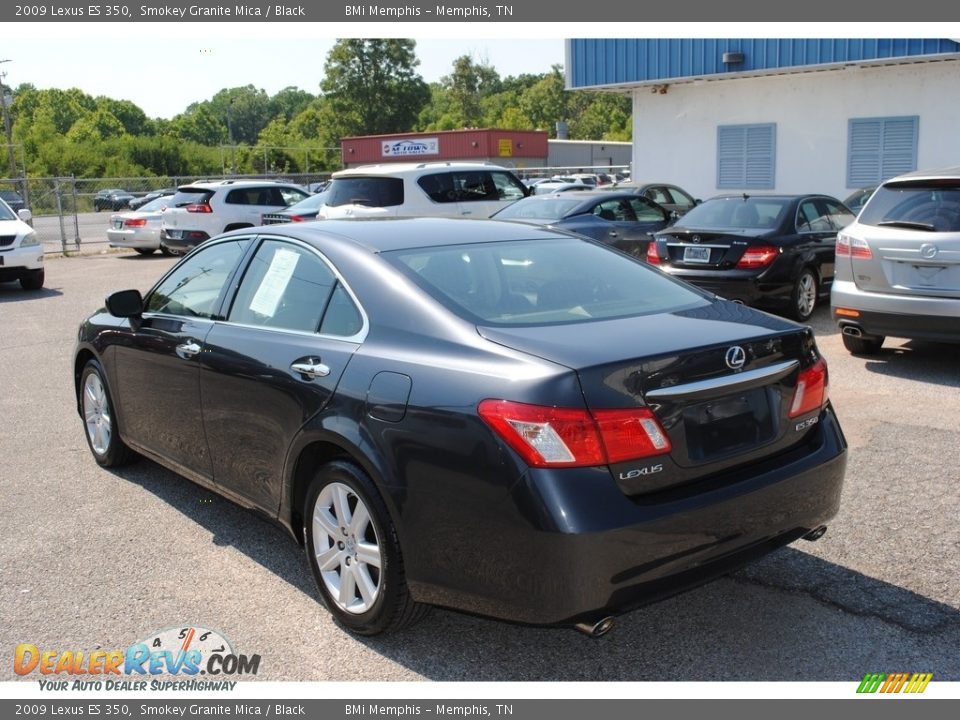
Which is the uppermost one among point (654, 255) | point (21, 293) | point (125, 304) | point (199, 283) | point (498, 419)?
point (199, 283)

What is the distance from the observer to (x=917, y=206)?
7895 millimetres

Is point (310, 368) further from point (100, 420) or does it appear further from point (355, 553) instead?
point (100, 420)

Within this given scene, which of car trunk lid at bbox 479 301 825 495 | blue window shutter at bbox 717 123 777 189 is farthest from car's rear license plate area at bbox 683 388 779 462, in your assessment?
blue window shutter at bbox 717 123 777 189

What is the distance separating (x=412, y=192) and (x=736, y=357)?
12.2m

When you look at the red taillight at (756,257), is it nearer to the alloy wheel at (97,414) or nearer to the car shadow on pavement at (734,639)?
the car shadow on pavement at (734,639)

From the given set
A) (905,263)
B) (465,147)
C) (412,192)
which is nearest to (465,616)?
(905,263)

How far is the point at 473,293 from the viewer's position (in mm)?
3869

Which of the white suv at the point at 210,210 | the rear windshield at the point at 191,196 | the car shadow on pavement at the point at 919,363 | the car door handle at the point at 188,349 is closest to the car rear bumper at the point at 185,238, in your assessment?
the white suv at the point at 210,210

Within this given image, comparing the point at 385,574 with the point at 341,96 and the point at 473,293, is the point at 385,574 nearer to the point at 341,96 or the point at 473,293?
the point at 473,293

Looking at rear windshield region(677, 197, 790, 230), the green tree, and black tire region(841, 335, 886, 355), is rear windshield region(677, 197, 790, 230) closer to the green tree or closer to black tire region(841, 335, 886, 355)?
black tire region(841, 335, 886, 355)

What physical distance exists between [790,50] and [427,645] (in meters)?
17.5

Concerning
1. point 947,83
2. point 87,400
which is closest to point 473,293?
point 87,400

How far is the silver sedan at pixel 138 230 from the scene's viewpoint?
71.8 ft

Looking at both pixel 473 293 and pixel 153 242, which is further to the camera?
pixel 153 242
